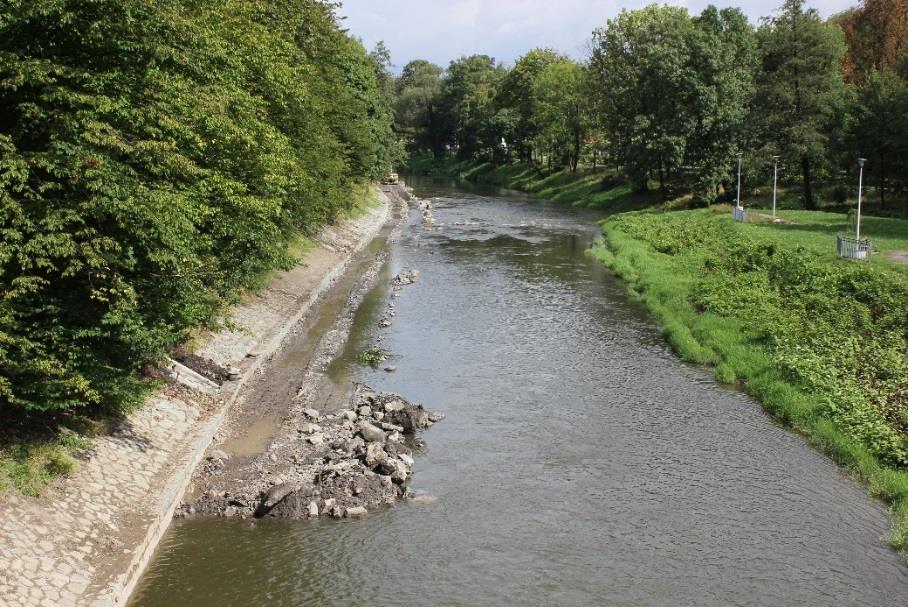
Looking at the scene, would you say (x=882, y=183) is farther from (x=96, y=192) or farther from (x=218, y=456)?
(x=96, y=192)

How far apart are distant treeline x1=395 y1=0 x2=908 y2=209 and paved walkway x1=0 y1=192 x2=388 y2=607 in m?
51.3

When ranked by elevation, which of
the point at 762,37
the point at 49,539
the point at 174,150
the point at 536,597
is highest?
the point at 762,37

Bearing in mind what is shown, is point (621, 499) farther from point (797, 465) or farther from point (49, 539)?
point (49, 539)

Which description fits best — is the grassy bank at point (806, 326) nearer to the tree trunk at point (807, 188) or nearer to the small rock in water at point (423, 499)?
the small rock in water at point (423, 499)

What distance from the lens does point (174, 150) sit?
20.3m

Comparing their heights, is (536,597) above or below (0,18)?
below

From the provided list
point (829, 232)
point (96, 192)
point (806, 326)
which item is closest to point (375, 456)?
point (96, 192)

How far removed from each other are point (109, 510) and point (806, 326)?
2469 cm

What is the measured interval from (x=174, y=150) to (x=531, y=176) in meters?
95.4

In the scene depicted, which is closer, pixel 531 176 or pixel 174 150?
pixel 174 150

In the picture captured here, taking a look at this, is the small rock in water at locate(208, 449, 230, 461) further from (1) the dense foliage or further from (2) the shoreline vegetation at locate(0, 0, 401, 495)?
(1) the dense foliage

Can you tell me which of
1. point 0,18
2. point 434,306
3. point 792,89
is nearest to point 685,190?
point 792,89

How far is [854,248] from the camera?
38.9m

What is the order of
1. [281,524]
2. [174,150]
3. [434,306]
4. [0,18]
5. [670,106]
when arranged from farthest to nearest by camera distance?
[670,106] → [434,306] → [174,150] → [281,524] → [0,18]
